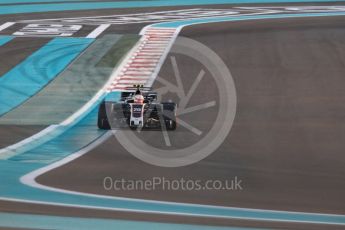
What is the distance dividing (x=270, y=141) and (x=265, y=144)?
0.86ft

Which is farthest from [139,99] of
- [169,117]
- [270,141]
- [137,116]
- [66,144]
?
[270,141]

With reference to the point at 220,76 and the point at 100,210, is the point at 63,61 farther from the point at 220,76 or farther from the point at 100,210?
the point at 100,210

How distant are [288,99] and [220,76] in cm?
344

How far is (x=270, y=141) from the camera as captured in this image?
12930 mm

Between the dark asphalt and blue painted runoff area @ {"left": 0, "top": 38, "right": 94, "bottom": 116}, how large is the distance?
9.99ft

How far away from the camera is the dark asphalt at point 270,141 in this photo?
9.59 metres

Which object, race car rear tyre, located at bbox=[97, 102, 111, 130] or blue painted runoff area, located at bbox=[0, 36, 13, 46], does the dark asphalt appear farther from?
blue painted runoff area, located at bbox=[0, 36, 13, 46]

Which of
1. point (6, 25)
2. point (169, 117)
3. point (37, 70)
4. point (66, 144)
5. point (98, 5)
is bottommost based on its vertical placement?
point (37, 70)

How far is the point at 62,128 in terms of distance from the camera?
14.1 meters

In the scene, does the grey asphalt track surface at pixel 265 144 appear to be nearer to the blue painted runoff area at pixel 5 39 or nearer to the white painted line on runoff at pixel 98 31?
the white painted line on runoff at pixel 98 31

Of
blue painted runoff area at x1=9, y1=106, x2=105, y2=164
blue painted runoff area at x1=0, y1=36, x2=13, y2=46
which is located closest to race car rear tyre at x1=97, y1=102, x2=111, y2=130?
blue painted runoff area at x1=9, y1=106, x2=105, y2=164

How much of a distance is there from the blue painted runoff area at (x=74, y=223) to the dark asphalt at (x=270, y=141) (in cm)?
148

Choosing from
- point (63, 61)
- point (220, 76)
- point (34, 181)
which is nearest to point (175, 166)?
point (34, 181)

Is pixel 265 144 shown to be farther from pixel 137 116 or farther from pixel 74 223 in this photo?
pixel 74 223
